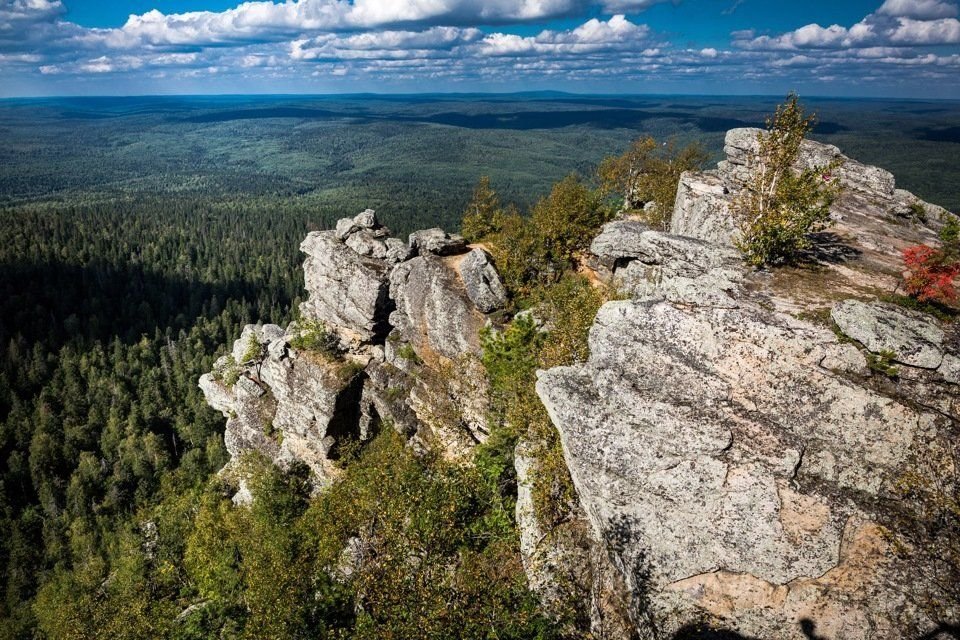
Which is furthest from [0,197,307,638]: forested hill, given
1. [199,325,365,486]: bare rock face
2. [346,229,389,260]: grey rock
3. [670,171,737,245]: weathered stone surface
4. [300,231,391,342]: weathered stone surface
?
[670,171,737,245]: weathered stone surface

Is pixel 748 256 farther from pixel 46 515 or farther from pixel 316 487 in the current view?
pixel 46 515

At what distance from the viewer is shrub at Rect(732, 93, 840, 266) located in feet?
75.3

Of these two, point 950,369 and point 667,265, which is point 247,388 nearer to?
point 667,265

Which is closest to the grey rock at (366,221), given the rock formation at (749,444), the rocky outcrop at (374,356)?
the rocky outcrop at (374,356)

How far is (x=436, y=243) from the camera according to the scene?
39688 millimetres

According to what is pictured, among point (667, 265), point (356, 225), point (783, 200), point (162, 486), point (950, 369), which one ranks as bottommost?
point (162, 486)

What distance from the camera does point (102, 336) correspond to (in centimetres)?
13525

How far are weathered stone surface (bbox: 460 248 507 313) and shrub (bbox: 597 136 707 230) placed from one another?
20.0 metres

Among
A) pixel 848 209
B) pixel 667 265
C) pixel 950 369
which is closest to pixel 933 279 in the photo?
pixel 950 369

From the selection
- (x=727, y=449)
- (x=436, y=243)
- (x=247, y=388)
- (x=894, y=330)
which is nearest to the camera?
(x=727, y=449)

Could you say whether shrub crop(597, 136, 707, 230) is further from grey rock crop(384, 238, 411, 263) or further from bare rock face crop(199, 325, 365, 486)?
bare rock face crop(199, 325, 365, 486)

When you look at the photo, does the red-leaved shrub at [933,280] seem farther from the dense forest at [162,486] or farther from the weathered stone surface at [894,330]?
the dense forest at [162,486]

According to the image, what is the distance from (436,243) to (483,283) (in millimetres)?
7295

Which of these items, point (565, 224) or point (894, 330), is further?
point (565, 224)
